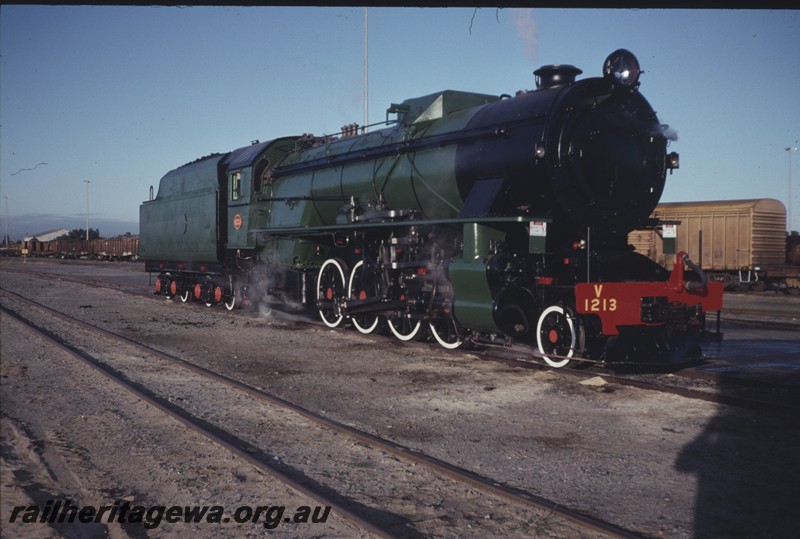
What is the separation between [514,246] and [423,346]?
2376mm

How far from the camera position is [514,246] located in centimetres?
924

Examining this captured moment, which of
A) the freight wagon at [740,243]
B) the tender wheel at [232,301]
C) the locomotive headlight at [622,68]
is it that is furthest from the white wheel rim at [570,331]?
the freight wagon at [740,243]

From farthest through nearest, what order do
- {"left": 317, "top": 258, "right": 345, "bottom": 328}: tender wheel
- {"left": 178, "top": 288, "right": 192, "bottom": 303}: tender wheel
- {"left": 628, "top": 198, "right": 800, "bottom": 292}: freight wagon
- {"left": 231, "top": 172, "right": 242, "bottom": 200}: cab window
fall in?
1. {"left": 628, "top": 198, "right": 800, "bottom": 292}: freight wagon
2. {"left": 178, "top": 288, "right": 192, "bottom": 303}: tender wheel
3. {"left": 231, "top": 172, "right": 242, "bottom": 200}: cab window
4. {"left": 317, "top": 258, "right": 345, "bottom": 328}: tender wheel

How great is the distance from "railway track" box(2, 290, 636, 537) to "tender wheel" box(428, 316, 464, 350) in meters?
3.48

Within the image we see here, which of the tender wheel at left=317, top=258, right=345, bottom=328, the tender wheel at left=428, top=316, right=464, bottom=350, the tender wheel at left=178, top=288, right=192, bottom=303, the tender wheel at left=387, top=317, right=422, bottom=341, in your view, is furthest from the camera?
the tender wheel at left=178, top=288, right=192, bottom=303

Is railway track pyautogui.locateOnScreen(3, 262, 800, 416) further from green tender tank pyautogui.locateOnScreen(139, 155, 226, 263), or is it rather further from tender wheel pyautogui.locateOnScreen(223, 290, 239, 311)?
green tender tank pyautogui.locateOnScreen(139, 155, 226, 263)

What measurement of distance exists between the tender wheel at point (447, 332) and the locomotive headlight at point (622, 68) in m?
3.88

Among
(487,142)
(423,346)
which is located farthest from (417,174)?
(423,346)

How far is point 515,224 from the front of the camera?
920 centimetres

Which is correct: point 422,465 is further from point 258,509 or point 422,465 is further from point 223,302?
point 223,302

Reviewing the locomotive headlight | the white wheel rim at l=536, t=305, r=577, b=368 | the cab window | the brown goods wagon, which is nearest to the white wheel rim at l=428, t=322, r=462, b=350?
the white wheel rim at l=536, t=305, r=577, b=368

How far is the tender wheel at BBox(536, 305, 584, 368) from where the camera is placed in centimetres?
841

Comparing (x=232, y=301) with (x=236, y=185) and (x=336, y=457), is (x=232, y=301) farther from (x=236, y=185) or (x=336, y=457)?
(x=336, y=457)

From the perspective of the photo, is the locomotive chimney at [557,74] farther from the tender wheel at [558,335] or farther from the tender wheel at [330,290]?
the tender wheel at [330,290]
